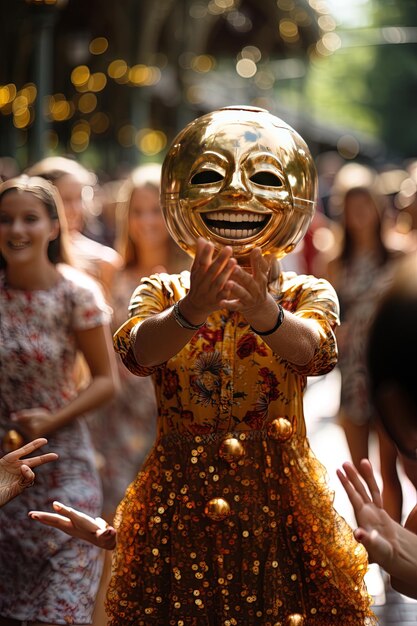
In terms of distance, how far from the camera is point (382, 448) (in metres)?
6.74

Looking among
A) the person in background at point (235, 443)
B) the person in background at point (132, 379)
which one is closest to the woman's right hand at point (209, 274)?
the person in background at point (235, 443)

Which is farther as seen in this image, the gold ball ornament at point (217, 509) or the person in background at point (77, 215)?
the person in background at point (77, 215)

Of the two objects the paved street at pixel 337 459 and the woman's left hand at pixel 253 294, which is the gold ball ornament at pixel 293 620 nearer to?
the woman's left hand at pixel 253 294

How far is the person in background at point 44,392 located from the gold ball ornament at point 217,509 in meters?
1.15

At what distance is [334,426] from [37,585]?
22.9 feet

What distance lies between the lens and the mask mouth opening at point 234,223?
336 cm

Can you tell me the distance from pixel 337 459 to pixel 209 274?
6375 mm

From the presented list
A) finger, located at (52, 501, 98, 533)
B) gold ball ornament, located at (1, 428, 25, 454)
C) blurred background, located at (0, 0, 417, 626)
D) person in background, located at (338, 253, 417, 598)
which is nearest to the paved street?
blurred background, located at (0, 0, 417, 626)

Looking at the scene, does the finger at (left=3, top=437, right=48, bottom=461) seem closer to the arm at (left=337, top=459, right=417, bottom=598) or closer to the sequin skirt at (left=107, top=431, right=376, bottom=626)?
the sequin skirt at (left=107, top=431, right=376, bottom=626)

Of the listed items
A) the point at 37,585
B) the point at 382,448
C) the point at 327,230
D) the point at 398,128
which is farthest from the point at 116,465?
the point at 398,128

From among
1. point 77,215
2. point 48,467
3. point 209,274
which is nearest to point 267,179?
point 209,274

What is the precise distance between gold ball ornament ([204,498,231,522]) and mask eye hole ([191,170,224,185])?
88 cm

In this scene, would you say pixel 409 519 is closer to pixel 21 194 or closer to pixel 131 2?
pixel 21 194

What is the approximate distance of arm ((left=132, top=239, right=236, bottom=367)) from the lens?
3.03 meters
